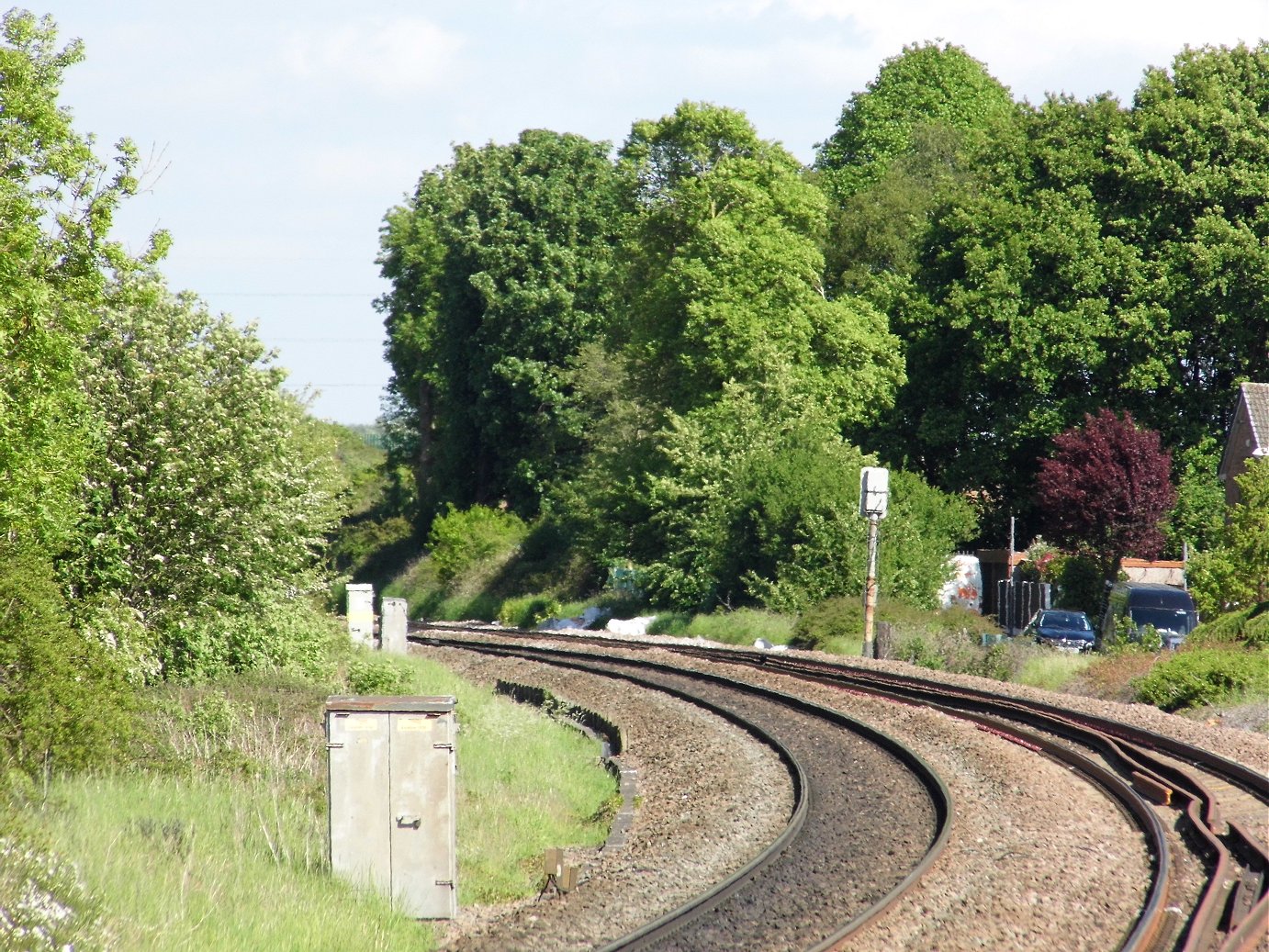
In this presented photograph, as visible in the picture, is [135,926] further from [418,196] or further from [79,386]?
[418,196]

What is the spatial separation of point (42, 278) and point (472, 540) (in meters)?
42.9

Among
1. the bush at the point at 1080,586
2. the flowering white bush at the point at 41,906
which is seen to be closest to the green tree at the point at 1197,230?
the bush at the point at 1080,586

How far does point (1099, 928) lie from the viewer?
888 centimetres

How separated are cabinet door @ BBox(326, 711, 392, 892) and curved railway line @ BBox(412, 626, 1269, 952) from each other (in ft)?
6.91

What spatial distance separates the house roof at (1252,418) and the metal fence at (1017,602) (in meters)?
7.04

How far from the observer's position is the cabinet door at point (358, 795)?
9.91m

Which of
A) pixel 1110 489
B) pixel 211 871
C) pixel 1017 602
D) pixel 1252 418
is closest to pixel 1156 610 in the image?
pixel 1110 489

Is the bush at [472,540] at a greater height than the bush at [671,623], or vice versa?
the bush at [472,540]

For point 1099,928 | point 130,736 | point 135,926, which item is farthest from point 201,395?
point 1099,928

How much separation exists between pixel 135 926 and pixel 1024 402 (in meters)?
42.0

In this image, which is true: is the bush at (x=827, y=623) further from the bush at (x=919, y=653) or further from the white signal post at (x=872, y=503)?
the bush at (x=919, y=653)

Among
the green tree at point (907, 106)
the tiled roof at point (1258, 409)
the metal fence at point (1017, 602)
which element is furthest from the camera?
the green tree at point (907, 106)

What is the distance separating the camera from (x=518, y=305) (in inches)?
2288

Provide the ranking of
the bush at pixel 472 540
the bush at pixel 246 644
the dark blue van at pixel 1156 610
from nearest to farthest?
1. the bush at pixel 246 644
2. the dark blue van at pixel 1156 610
3. the bush at pixel 472 540
